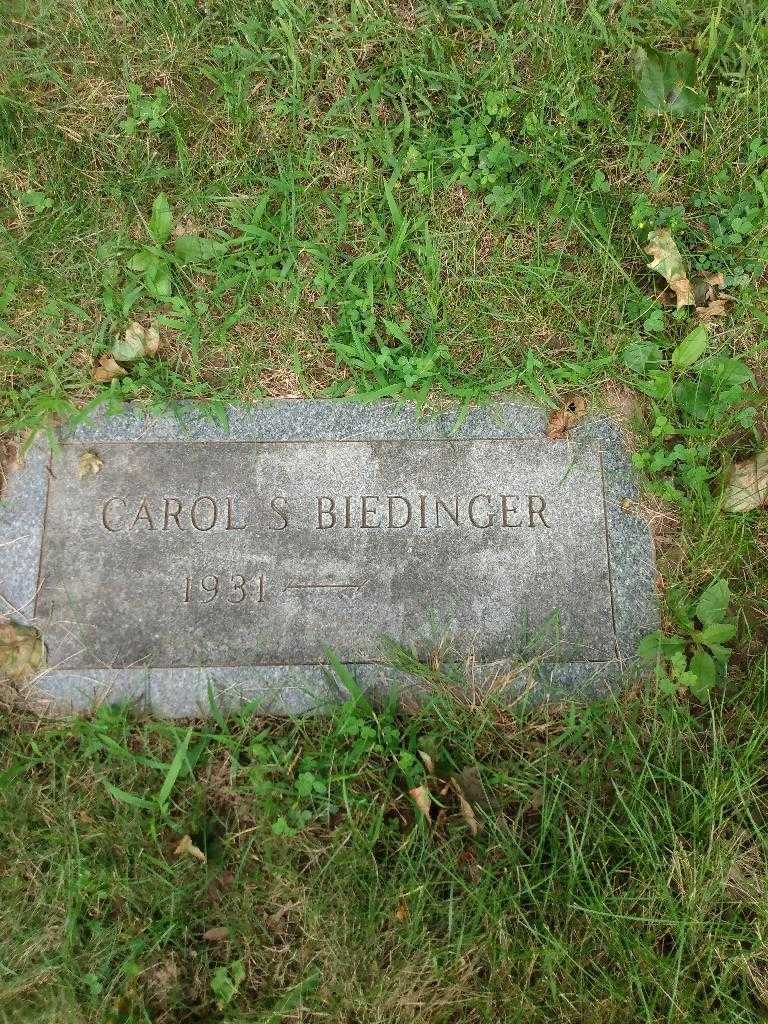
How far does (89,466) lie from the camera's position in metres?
2.19

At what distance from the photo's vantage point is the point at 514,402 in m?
2.25

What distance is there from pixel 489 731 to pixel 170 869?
37.6 inches

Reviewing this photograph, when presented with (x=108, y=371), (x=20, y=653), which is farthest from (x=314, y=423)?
(x=20, y=653)

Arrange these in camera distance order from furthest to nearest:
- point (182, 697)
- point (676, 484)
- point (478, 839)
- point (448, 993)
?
point (676, 484), point (182, 697), point (478, 839), point (448, 993)

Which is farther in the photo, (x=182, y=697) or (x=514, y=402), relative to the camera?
(x=514, y=402)

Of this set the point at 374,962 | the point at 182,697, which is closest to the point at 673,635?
the point at 374,962

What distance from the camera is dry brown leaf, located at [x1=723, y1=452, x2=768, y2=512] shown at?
214 cm

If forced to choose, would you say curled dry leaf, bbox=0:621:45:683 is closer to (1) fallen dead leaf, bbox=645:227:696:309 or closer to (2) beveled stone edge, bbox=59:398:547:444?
(2) beveled stone edge, bbox=59:398:547:444

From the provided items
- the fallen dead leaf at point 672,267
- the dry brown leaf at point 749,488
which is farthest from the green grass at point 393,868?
the fallen dead leaf at point 672,267

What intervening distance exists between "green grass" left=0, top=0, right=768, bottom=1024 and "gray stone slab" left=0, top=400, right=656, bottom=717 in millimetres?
111

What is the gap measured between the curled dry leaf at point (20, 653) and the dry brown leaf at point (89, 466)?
0.50 meters

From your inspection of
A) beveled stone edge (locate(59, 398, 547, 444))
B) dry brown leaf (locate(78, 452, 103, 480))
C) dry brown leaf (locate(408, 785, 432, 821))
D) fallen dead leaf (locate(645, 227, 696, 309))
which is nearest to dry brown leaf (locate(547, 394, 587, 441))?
beveled stone edge (locate(59, 398, 547, 444))

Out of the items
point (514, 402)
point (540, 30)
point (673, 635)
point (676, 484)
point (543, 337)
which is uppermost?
point (540, 30)

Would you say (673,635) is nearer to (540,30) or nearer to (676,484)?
(676,484)
